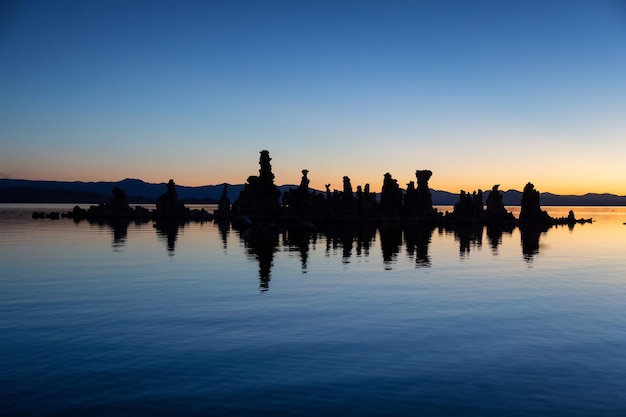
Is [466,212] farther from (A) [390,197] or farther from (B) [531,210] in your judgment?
(A) [390,197]

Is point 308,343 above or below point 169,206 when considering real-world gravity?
below

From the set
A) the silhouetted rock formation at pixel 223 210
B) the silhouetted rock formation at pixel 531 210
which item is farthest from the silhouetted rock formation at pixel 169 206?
the silhouetted rock formation at pixel 531 210

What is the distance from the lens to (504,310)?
27125mm

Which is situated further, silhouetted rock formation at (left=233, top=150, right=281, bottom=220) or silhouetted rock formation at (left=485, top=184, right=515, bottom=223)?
silhouetted rock formation at (left=233, top=150, right=281, bottom=220)

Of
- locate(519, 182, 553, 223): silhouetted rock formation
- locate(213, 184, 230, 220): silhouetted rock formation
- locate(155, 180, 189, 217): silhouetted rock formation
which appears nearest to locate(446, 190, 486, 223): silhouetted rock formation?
locate(519, 182, 553, 223): silhouetted rock formation

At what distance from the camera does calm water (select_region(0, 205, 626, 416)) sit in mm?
13758

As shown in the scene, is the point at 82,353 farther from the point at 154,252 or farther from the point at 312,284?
the point at 154,252

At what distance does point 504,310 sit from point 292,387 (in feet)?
53.7

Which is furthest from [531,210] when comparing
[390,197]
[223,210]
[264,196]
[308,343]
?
[308,343]

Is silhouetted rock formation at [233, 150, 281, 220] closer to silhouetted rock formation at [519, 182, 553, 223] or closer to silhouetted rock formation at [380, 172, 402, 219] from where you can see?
silhouetted rock formation at [380, 172, 402, 219]

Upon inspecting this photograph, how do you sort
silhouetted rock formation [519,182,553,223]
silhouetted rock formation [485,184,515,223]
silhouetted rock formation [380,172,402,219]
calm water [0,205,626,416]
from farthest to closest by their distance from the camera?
silhouetted rock formation [380,172,402,219]
silhouetted rock formation [485,184,515,223]
silhouetted rock formation [519,182,553,223]
calm water [0,205,626,416]

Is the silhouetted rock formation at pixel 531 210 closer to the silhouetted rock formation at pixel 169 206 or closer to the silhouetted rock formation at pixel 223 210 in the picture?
the silhouetted rock formation at pixel 223 210

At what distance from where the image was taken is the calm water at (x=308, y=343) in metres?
13.8

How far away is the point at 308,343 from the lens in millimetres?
19922
